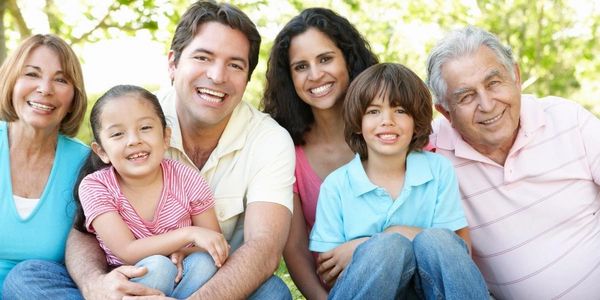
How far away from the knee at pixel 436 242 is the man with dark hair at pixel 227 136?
70 cm

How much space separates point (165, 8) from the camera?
289 inches

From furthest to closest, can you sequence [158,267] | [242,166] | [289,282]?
[289,282] < [242,166] < [158,267]

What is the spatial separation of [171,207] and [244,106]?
85 centimetres

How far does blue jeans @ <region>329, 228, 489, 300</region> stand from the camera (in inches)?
105

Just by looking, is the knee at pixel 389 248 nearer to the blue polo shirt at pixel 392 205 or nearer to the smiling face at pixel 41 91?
the blue polo shirt at pixel 392 205

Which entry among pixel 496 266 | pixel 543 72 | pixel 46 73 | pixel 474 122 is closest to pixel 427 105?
pixel 474 122

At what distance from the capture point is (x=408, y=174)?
10.6 ft

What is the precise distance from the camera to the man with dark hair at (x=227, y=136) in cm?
328

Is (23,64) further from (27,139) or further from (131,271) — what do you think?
(131,271)

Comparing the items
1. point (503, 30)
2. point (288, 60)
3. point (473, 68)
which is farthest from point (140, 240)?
point (503, 30)

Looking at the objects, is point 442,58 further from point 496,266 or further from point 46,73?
point 46,73

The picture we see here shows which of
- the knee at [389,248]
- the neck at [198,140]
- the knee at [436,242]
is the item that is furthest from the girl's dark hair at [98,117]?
the knee at [436,242]

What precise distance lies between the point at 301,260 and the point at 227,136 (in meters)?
0.75

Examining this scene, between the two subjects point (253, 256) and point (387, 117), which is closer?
point (253, 256)
